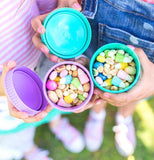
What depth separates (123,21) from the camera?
2.53 feet

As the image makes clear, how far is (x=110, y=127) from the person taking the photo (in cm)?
137

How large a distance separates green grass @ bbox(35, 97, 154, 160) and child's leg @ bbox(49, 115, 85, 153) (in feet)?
0.11

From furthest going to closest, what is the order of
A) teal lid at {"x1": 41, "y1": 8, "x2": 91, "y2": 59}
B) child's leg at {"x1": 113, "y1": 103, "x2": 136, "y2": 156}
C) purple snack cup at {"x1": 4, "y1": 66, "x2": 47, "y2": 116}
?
child's leg at {"x1": 113, "y1": 103, "x2": 136, "y2": 156} → teal lid at {"x1": 41, "y1": 8, "x2": 91, "y2": 59} → purple snack cup at {"x1": 4, "y1": 66, "x2": 47, "y2": 116}

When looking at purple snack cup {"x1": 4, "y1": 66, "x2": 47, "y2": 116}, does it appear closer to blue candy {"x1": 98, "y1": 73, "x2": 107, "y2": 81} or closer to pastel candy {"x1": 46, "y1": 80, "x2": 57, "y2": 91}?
pastel candy {"x1": 46, "y1": 80, "x2": 57, "y2": 91}

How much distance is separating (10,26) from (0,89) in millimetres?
244

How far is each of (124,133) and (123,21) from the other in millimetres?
774

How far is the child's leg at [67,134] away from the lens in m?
1.31

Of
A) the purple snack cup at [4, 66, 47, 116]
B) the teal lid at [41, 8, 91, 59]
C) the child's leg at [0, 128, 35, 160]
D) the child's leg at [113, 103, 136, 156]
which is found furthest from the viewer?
the child's leg at [113, 103, 136, 156]

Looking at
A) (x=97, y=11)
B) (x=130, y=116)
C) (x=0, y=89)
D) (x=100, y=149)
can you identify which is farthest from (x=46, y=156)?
(x=97, y=11)

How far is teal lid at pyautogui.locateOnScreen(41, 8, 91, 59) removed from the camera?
0.76 m

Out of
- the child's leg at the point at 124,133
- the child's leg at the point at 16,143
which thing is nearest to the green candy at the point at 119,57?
the child's leg at the point at 124,133

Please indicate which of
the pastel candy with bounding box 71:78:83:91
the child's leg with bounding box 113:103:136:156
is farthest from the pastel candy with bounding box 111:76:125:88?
the child's leg with bounding box 113:103:136:156

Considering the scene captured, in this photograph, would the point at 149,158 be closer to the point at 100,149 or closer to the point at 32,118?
the point at 100,149

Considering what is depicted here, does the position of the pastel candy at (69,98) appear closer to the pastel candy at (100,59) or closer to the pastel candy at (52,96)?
the pastel candy at (52,96)
